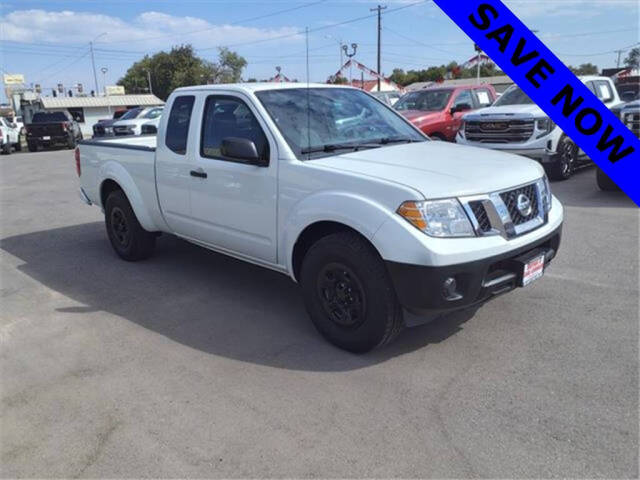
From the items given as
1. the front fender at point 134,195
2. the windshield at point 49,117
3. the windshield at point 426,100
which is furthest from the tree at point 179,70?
the front fender at point 134,195

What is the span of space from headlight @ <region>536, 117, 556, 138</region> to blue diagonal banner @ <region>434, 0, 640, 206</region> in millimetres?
8185

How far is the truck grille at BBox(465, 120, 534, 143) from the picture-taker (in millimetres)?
10203

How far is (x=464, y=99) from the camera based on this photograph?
1407 centimetres

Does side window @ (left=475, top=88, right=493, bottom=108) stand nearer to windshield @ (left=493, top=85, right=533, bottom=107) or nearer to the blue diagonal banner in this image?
windshield @ (left=493, top=85, right=533, bottom=107)

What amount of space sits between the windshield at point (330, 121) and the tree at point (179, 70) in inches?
2801

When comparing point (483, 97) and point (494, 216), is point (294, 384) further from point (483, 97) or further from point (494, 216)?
point (483, 97)

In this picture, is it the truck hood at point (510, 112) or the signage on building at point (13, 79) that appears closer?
the truck hood at point (510, 112)

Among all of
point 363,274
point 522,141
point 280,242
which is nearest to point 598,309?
point 363,274

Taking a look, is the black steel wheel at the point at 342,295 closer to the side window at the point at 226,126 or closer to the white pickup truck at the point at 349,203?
the white pickup truck at the point at 349,203

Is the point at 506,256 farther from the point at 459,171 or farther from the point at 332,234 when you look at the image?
the point at 332,234

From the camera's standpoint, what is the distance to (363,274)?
3553 mm

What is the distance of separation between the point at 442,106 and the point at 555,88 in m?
11.7

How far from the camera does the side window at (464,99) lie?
1383 cm

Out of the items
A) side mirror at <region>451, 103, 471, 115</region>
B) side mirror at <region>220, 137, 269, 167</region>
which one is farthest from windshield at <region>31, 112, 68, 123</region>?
side mirror at <region>220, 137, 269, 167</region>
